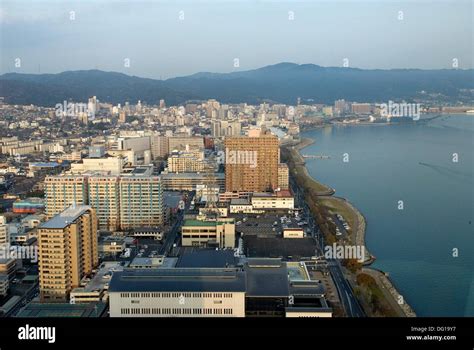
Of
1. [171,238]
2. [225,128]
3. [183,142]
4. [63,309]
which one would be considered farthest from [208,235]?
[225,128]

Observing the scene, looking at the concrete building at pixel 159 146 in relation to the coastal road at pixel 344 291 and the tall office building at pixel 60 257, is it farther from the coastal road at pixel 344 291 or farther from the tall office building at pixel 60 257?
the tall office building at pixel 60 257

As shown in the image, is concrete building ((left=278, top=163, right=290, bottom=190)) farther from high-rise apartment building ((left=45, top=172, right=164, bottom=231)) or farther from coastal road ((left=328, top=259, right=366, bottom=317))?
coastal road ((left=328, top=259, right=366, bottom=317))

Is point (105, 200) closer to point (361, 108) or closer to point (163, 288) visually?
point (163, 288)

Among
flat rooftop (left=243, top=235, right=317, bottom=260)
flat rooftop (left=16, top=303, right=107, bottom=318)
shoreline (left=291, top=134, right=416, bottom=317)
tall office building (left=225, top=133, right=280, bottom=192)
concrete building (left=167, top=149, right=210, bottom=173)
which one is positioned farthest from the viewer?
concrete building (left=167, top=149, right=210, bottom=173)

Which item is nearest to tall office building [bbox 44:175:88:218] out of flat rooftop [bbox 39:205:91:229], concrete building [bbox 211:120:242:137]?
flat rooftop [bbox 39:205:91:229]

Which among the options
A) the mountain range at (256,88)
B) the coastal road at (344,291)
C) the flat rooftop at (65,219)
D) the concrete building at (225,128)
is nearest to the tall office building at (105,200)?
the flat rooftop at (65,219)

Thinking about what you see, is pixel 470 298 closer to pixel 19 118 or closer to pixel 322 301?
pixel 322 301
